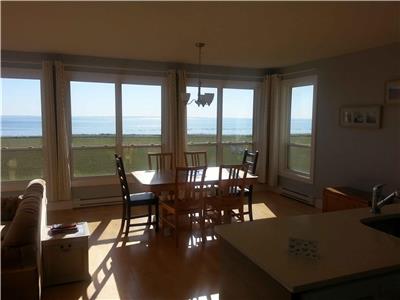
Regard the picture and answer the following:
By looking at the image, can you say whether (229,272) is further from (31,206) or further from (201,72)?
(201,72)

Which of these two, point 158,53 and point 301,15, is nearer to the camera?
point 301,15

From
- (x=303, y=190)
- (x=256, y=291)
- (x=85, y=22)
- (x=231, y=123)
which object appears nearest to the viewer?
(x=256, y=291)

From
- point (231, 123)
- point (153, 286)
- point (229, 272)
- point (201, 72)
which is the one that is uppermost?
point (201, 72)

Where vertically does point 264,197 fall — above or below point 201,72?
below

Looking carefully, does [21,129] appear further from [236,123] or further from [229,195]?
[236,123]

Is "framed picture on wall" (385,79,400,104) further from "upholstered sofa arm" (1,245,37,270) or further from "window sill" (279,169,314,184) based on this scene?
"upholstered sofa arm" (1,245,37,270)

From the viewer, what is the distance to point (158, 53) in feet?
15.6

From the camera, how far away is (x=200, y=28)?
341 centimetres

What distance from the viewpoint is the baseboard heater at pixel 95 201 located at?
17.3 ft

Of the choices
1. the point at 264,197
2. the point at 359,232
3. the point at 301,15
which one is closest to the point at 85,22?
the point at 301,15

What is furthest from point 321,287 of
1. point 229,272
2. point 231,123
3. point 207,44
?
point 231,123

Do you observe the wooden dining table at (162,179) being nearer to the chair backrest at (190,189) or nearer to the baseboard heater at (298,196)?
the chair backrest at (190,189)

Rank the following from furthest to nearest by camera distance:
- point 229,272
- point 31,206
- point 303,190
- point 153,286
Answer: point 303,190
point 153,286
point 31,206
point 229,272

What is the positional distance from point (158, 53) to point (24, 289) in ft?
11.7
